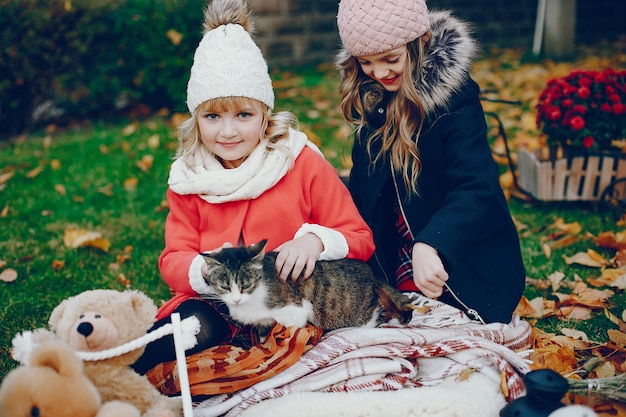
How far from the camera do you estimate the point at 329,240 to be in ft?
7.91

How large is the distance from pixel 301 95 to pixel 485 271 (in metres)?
4.90

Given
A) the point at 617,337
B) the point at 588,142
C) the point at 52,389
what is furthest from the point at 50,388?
the point at 588,142

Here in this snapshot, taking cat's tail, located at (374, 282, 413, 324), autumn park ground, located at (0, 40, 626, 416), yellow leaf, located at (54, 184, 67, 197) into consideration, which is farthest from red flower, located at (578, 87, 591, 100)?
yellow leaf, located at (54, 184, 67, 197)

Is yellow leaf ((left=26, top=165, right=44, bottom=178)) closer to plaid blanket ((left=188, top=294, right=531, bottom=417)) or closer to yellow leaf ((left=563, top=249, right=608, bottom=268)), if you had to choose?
plaid blanket ((left=188, top=294, right=531, bottom=417))

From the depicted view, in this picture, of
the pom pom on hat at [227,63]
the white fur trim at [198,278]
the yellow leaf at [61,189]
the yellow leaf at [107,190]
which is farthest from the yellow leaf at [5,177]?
the white fur trim at [198,278]

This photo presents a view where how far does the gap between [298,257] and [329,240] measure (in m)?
0.17

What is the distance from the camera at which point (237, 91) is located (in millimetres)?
2383

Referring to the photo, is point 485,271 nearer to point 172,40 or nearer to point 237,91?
point 237,91

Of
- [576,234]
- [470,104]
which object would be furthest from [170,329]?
[576,234]

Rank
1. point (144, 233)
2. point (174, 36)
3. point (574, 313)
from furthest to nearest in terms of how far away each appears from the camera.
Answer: point (174, 36)
point (144, 233)
point (574, 313)

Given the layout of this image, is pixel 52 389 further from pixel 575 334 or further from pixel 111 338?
pixel 575 334

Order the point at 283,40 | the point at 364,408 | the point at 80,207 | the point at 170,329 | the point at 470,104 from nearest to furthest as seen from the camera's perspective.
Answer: the point at 170,329
the point at 364,408
the point at 470,104
the point at 80,207
the point at 283,40

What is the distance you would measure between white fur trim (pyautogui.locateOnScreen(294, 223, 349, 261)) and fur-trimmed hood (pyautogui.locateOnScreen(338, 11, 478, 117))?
640 mm

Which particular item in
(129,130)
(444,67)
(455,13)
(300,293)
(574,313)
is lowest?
(574,313)
